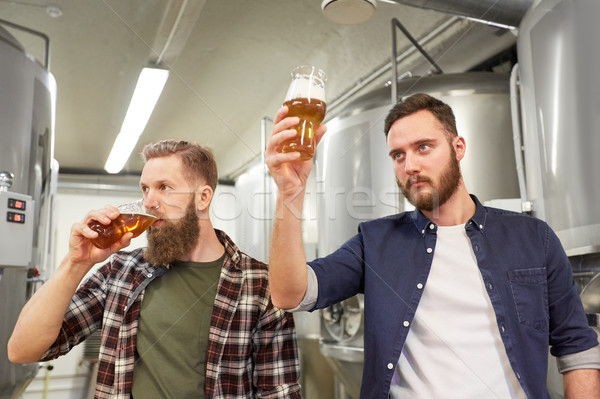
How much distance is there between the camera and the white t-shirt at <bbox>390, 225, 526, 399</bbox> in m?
0.89

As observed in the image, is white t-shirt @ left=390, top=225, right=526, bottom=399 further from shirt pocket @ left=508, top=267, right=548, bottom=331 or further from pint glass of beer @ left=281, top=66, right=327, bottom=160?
pint glass of beer @ left=281, top=66, right=327, bottom=160

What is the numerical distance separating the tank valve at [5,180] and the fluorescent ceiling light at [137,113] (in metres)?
0.54

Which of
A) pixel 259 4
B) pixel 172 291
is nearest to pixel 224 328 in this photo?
pixel 172 291

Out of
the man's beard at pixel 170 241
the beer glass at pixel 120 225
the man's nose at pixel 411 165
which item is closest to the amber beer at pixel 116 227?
the beer glass at pixel 120 225

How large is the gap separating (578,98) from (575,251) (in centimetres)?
45

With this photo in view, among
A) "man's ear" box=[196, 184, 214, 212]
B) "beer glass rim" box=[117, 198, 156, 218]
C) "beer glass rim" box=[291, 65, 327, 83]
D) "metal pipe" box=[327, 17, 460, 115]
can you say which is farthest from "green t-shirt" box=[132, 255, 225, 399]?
"metal pipe" box=[327, 17, 460, 115]

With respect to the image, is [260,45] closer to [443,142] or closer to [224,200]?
[224,200]

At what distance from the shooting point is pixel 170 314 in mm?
1120

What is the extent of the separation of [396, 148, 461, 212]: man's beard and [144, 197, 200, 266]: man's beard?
1.82 feet

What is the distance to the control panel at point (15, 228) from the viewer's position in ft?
4.86

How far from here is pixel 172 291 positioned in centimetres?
116

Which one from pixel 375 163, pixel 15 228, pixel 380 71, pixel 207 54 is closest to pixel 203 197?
pixel 15 228

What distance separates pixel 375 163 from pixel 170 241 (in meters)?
1.13

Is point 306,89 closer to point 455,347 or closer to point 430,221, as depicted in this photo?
point 430,221
